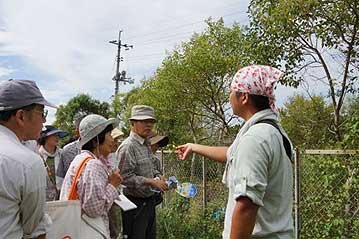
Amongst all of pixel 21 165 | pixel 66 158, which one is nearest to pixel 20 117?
pixel 21 165

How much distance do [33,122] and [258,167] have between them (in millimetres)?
1053

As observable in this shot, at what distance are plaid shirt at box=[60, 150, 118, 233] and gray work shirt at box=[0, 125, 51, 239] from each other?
876mm

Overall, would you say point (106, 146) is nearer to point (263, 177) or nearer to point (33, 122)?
point (33, 122)

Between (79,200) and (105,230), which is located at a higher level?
(79,200)

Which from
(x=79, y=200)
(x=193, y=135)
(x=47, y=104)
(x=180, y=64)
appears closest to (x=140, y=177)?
(x=79, y=200)

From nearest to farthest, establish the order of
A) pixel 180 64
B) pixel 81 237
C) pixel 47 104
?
pixel 47 104, pixel 81 237, pixel 180 64

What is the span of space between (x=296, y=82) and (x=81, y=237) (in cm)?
421

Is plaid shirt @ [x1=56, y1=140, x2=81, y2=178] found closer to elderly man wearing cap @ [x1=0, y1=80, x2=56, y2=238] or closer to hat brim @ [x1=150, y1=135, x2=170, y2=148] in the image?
hat brim @ [x1=150, y1=135, x2=170, y2=148]

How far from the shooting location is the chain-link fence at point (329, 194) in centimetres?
461

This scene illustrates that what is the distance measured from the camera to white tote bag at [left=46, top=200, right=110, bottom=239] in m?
2.71

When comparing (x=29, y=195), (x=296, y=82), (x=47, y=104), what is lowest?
(x=29, y=195)

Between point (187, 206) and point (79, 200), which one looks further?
point (187, 206)

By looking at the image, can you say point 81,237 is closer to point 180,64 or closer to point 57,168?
point 57,168

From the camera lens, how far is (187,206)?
23.2ft
